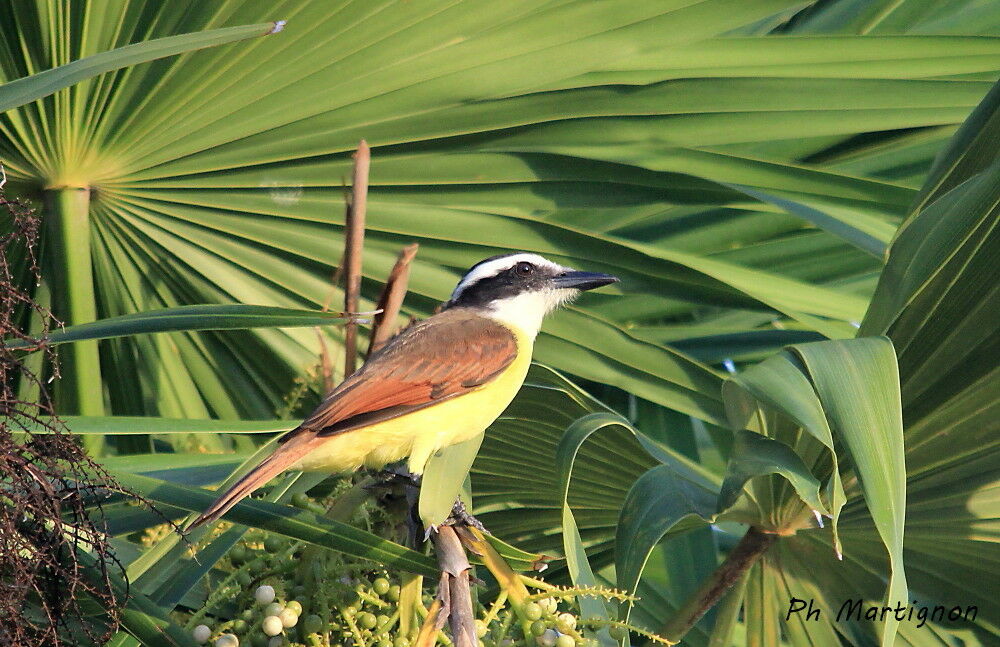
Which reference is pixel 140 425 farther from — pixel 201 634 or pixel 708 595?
pixel 708 595

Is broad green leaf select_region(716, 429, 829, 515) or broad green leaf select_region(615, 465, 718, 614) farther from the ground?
Answer: broad green leaf select_region(716, 429, 829, 515)

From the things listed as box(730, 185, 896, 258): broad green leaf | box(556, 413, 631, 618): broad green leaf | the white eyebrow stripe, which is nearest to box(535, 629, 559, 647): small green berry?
box(556, 413, 631, 618): broad green leaf

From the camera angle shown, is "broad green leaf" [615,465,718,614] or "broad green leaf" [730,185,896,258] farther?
"broad green leaf" [730,185,896,258]

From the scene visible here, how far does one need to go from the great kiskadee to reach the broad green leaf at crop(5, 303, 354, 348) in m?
0.46

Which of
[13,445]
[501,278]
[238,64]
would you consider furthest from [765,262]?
[13,445]

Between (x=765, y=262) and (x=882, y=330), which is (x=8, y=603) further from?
(x=765, y=262)

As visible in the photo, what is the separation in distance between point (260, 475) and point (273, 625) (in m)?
0.46

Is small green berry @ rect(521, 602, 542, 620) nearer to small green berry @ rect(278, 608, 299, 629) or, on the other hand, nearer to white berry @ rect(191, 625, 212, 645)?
small green berry @ rect(278, 608, 299, 629)

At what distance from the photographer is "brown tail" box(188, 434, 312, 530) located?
1.84m

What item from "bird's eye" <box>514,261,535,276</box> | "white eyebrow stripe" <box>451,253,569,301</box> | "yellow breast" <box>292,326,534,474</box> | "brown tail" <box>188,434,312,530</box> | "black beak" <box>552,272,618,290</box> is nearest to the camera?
"brown tail" <box>188,434,312,530</box>

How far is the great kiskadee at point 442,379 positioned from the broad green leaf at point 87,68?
2.66 ft

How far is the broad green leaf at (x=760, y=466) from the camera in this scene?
1761mm

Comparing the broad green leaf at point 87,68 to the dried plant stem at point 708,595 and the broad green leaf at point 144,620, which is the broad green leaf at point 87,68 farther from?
the dried plant stem at point 708,595

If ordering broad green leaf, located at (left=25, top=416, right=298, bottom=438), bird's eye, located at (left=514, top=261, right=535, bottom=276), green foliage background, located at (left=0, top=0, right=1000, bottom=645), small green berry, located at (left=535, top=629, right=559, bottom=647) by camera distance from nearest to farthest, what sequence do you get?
small green berry, located at (left=535, top=629, right=559, bottom=647), broad green leaf, located at (left=25, top=416, right=298, bottom=438), green foliage background, located at (left=0, top=0, right=1000, bottom=645), bird's eye, located at (left=514, top=261, right=535, bottom=276)
